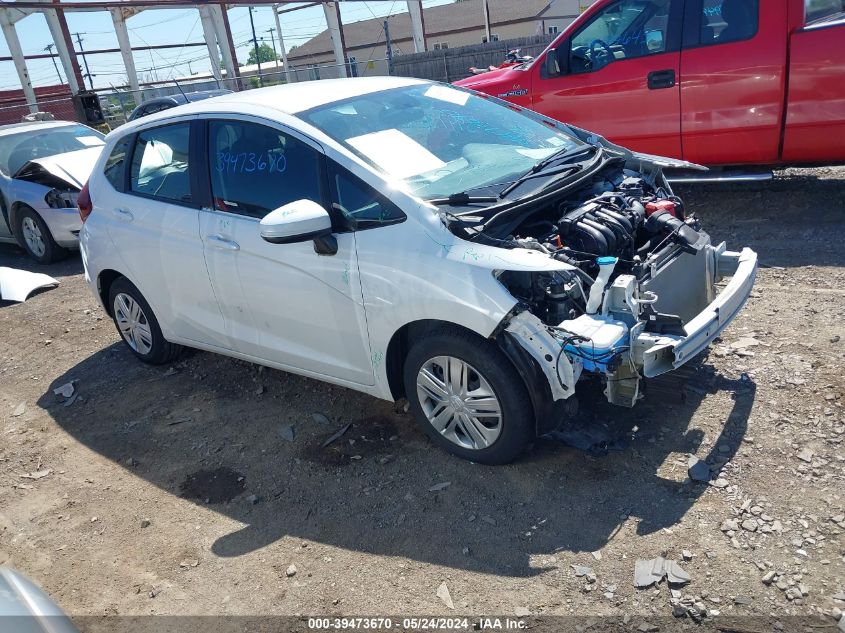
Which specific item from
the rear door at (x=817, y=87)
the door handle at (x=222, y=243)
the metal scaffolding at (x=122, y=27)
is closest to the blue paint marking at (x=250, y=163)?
the door handle at (x=222, y=243)

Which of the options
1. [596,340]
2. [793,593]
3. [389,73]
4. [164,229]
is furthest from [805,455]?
[389,73]

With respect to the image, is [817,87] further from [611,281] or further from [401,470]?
[401,470]

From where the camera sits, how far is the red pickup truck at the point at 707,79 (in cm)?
615

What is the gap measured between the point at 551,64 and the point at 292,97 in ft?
12.7

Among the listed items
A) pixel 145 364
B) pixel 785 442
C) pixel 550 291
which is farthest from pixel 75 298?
pixel 785 442

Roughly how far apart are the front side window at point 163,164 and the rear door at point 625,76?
13.7ft

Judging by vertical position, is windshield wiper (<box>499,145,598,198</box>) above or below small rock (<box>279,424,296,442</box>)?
above

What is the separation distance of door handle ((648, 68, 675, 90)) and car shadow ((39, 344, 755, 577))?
3.46 metres

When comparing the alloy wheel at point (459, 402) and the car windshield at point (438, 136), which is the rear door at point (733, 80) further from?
the alloy wheel at point (459, 402)

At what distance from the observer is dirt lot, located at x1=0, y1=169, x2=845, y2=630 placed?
115 inches

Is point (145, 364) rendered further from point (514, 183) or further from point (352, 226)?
point (514, 183)

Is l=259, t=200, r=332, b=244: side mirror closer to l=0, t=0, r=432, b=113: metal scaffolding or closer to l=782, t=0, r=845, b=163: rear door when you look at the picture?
l=782, t=0, r=845, b=163: rear door

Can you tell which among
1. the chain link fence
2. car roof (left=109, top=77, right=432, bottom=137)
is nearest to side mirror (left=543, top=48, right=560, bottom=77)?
car roof (left=109, top=77, right=432, bottom=137)

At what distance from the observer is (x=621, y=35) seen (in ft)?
22.9
